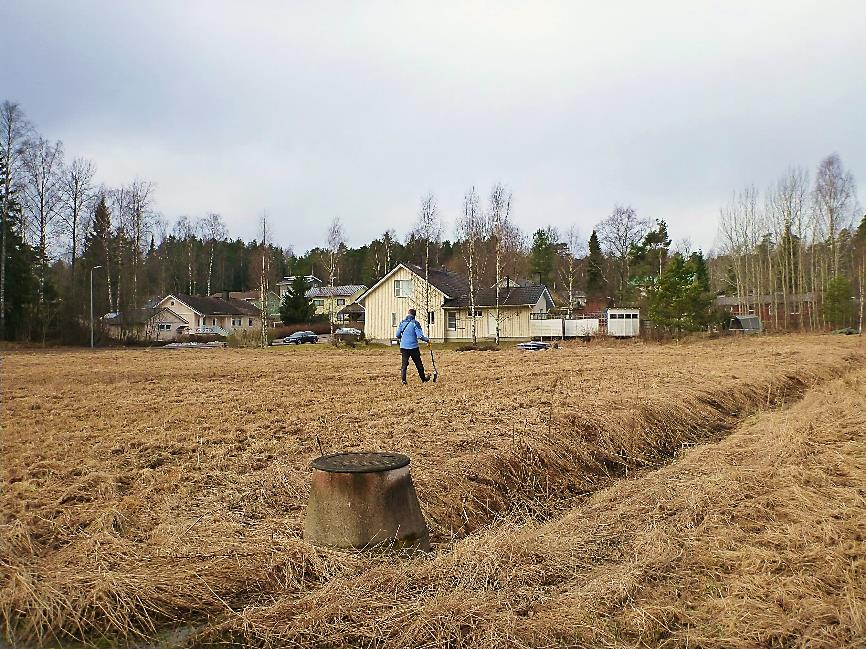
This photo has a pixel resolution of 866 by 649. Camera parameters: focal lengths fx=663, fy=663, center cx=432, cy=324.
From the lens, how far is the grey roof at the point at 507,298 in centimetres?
4631

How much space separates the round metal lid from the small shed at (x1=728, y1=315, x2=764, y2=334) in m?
45.1

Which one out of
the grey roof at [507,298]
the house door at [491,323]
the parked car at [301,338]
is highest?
the grey roof at [507,298]

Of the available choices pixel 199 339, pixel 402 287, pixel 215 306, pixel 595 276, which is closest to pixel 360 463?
pixel 402 287

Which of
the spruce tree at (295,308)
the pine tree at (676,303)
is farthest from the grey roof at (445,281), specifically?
the spruce tree at (295,308)

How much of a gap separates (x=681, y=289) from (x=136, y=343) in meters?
36.6

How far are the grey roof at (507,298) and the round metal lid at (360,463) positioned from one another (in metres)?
41.3

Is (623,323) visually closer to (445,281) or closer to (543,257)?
(445,281)

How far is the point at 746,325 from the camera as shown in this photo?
157 ft

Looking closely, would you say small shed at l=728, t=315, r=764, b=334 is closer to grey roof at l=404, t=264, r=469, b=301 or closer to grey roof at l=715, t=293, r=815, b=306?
grey roof at l=715, t=293, r=815, b=306

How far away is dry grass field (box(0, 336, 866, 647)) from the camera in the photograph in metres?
3.74

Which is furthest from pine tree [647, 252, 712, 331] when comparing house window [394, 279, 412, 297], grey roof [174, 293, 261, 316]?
grey roof [174, 293, 261, 316]

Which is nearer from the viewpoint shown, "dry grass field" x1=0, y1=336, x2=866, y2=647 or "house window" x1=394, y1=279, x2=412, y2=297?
"dry grass field" x1=0, y1=336, x2=866, y2=647

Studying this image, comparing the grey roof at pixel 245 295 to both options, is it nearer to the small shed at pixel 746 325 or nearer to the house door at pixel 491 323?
the house door at pixel 491 323

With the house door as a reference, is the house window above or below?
above
